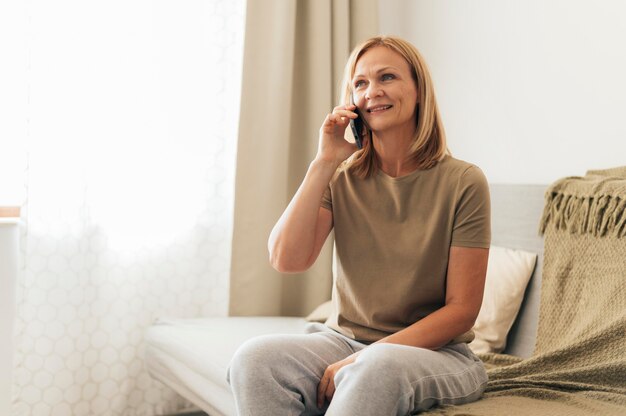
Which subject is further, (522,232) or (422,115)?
(522,232)

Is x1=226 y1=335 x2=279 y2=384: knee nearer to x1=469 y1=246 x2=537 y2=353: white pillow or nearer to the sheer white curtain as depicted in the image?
x1=469 y1=246 x2=537 y2=353: white pillow

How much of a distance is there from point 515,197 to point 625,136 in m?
0.34

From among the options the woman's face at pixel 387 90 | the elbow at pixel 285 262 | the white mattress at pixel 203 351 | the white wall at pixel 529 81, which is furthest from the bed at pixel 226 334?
the woman's face at pixel 387 90

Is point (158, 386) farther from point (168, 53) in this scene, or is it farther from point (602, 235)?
point (602, 235)

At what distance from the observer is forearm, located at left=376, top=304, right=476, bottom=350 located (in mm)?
1523

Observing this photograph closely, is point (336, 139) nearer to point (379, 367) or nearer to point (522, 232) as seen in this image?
point (379, 367)

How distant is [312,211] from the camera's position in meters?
1.68

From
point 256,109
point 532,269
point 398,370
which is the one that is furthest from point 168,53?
point 398,370

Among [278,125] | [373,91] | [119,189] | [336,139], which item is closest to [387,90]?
[373,91]

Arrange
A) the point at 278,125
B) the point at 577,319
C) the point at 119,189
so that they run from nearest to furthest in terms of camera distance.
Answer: the point at 577,319 < the point at 119,189 < the point at 278,125

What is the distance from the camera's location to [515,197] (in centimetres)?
228

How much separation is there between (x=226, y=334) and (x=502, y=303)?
31.9 inches

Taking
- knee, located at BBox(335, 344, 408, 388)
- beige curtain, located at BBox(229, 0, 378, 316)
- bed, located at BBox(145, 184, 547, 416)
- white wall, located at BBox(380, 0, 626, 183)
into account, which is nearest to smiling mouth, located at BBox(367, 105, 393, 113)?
knee, located at BBox(335, 344, 408, 388)

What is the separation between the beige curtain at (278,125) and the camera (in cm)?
281
